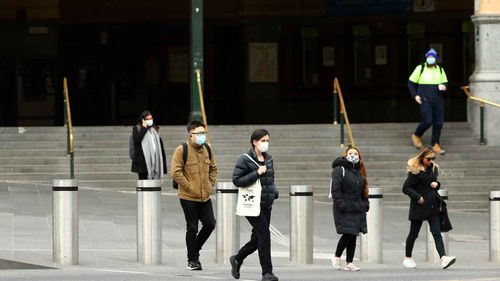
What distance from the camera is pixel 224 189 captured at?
634 inches

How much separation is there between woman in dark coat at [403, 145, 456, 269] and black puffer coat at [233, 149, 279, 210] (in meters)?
2.67

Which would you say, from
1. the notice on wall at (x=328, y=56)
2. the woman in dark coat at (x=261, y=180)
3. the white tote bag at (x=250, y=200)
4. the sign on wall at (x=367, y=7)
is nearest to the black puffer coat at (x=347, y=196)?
the woman in dark coat at (x=261, y=180)

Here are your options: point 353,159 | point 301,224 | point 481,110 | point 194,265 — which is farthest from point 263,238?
point 481,110

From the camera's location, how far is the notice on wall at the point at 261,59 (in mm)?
34844

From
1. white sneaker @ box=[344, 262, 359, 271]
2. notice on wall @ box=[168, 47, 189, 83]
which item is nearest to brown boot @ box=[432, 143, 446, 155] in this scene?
white sneaker @ box=[344, 262, 359, 271]

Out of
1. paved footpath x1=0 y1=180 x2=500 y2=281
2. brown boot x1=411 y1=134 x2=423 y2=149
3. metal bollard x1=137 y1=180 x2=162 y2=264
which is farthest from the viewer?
brown boot x1=411 y1=134 x2=423 y2=149

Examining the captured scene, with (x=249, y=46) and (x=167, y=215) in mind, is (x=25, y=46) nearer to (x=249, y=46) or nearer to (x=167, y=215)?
(x=249, y=46)

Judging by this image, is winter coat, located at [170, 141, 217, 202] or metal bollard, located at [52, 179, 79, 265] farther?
metal bollard, located at [52, 179, 79, 265]

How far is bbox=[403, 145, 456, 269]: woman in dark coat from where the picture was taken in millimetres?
16250

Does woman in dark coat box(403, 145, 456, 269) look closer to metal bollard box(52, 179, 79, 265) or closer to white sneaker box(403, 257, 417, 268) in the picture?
white sneaker box(403, 257, 417, 268)

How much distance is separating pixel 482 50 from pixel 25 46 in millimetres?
12990

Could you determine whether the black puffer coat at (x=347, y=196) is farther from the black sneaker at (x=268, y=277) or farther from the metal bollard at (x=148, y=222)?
the metal bollard at (x=148, y=222)

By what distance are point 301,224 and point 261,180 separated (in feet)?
7.95

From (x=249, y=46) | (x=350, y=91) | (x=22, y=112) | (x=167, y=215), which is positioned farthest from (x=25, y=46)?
(x=167, y=215)
